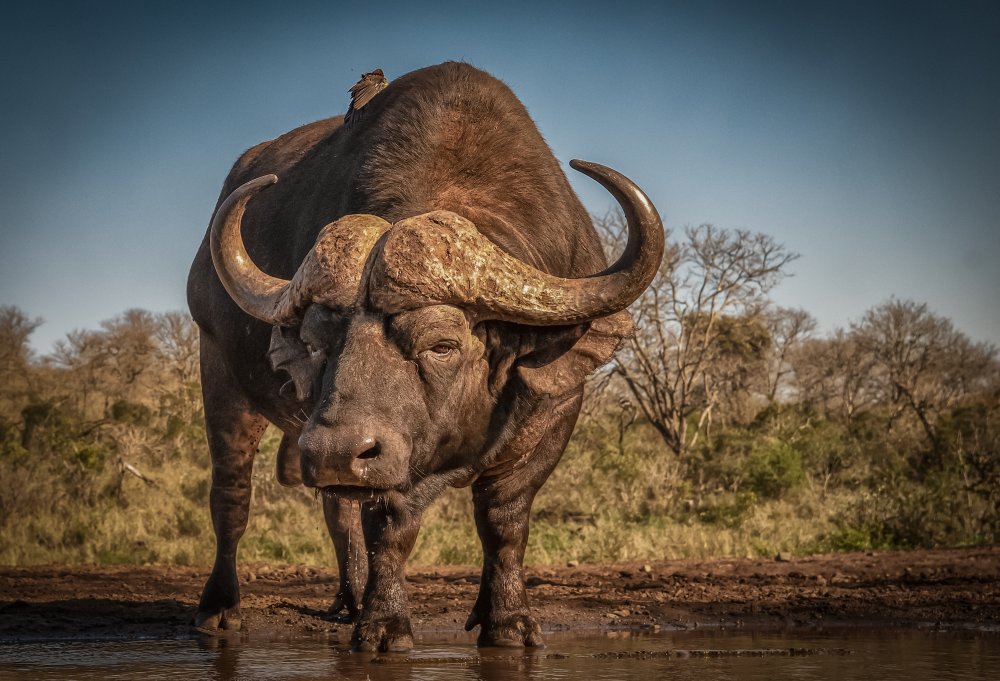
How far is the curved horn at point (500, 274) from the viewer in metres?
4.59

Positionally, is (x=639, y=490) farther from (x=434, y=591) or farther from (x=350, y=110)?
(x=350, y=110)

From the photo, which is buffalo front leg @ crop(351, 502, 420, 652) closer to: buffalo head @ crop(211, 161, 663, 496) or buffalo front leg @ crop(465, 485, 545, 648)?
buffalo head @ crop(211, 161, 663, 496)

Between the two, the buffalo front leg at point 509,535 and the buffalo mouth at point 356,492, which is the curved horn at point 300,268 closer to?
the buffalo mouth at point 356,492

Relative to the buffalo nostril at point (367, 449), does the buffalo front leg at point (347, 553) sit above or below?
below

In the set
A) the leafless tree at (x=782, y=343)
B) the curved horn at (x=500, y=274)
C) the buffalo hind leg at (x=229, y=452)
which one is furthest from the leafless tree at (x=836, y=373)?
the curved horn at (x=500, y=274)

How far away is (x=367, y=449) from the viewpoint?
4.28 m

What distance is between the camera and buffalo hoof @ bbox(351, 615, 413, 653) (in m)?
5.07

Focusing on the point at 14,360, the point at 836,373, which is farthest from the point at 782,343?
the point at 14,360

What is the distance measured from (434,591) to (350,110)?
313 centimetres

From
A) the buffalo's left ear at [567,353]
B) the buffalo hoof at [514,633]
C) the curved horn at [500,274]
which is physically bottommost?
the buffalo hoof at [514,633]

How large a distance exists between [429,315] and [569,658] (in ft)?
5.32

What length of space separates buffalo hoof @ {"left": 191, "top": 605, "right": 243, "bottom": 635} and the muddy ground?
9 centimetres

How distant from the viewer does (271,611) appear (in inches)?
274

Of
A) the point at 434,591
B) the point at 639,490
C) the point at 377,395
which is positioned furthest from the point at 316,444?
the point at 639,490
